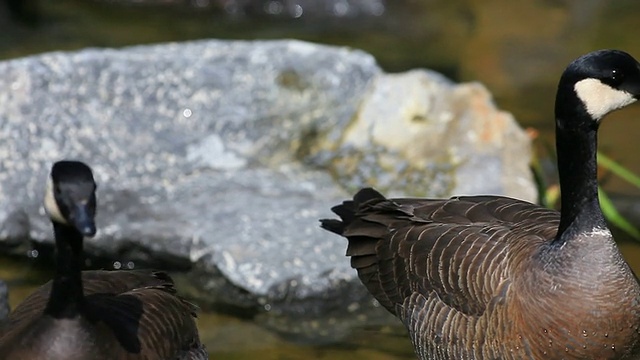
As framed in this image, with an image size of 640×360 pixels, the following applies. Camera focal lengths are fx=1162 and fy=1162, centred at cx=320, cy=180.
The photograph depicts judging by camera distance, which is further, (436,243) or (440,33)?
(440,33)

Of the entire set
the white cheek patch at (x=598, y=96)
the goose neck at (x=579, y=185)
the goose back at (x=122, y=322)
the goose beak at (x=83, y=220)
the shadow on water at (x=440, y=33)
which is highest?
the shadow on water at (x=440, y=33)

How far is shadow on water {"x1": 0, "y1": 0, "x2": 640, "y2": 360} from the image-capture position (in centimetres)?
1108

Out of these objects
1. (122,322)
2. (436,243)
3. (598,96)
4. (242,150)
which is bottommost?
(122,322)

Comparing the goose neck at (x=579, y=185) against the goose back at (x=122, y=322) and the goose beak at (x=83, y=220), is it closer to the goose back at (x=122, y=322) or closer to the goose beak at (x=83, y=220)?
the goose back at (x=122, y=322)

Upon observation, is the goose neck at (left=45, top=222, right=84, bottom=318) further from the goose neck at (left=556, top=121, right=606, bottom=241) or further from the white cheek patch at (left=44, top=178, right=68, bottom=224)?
the goose neck at (left=556, top=121, right=606, bottom=241)

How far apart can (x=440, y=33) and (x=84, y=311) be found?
8.10m

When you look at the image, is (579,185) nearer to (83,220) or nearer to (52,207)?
(83,220)

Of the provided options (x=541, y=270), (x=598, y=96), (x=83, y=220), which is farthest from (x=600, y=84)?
(x=83, y=220)

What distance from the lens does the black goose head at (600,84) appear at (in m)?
4.99

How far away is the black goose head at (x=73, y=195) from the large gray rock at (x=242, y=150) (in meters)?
2.71

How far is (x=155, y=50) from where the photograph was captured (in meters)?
8.96

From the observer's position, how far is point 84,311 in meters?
4.97

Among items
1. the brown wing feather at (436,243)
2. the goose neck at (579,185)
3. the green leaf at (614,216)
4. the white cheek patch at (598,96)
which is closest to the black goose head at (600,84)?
the white cheek patch at (598,96)

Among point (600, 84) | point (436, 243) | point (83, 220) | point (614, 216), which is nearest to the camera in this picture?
point (83, 220)
